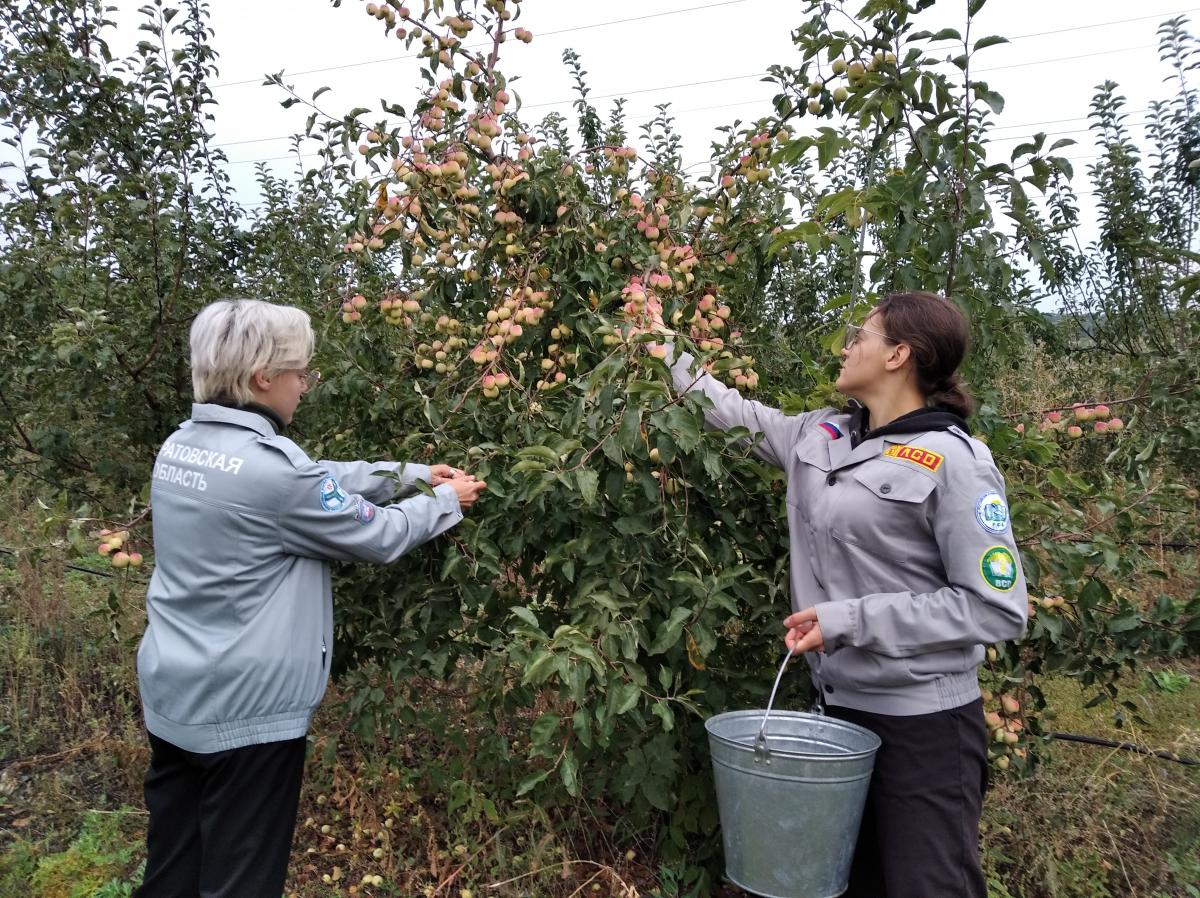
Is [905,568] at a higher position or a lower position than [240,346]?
lower

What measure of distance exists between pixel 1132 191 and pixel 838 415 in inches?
171

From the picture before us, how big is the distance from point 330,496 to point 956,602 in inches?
46.6

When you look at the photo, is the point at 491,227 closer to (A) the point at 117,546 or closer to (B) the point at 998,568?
(A) the point at 117,546

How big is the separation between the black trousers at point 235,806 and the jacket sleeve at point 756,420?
1.13 m

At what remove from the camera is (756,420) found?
1.95 m

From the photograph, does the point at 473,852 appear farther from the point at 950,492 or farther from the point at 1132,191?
the point at 1132,191

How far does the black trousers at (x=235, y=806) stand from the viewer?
1.76m

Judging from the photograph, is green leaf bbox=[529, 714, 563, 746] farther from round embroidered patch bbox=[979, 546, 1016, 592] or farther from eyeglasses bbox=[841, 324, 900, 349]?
eyeglasses bbox=[841, 324, 900, 349]

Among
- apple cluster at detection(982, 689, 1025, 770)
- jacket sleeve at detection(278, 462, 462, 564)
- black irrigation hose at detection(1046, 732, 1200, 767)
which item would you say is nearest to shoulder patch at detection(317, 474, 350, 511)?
jacket sleeve at detection(278, 462, 462, 564)

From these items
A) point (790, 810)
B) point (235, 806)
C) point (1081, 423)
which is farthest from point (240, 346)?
point (1081, 423)

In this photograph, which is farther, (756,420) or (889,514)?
(756,420)

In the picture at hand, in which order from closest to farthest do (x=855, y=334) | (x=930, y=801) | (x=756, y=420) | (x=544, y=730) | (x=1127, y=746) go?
(x=930, y=801) → (x=544, y=730) → (x=855, y=334) → (x=756, y=420) → (x=1127, y=746)

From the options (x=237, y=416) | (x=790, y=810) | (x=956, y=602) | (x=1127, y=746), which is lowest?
(x=1127, y=746)

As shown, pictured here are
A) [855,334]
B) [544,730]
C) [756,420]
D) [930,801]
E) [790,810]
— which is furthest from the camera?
[756,420]
